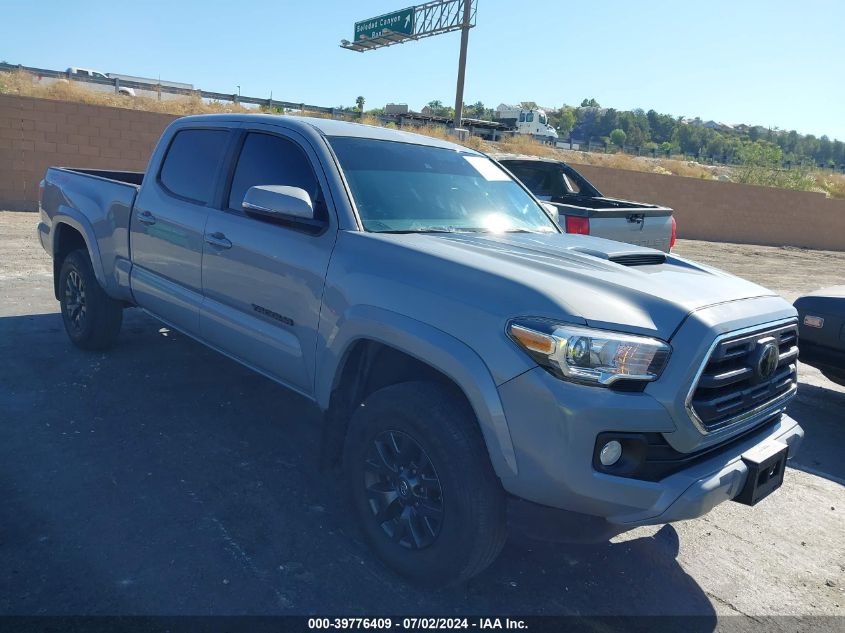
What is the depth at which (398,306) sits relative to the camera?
2857mm

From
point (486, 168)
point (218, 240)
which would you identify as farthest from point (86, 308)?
point (486, 168)

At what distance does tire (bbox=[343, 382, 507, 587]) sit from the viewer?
2590 mm

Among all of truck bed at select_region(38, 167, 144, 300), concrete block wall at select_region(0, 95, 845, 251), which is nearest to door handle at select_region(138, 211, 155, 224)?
truck bed at select_region(38, 167, 144, 300)

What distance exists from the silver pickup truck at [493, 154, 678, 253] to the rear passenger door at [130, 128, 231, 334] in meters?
2.82

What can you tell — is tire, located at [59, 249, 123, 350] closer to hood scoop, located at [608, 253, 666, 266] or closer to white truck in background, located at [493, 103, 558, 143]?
hood scoop, located at [608, 253, 666, 266]

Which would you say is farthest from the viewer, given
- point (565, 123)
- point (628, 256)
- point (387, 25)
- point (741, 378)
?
point (565, 123)

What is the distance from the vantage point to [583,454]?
237 cm

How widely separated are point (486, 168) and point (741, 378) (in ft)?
7.54

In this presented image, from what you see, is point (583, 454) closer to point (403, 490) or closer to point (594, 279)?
point (594, 279)

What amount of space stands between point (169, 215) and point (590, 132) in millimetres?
132261

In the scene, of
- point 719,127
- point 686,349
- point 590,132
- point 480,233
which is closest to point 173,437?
point 480,233

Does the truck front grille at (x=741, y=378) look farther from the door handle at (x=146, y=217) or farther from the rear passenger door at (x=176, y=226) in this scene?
the door handle at (x=146, y=217)

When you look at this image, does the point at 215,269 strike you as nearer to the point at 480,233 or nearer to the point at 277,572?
the point at 480,233

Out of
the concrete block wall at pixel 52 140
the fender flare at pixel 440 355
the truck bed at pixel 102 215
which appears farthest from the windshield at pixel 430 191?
the concrete block wall at pixel 52 140
